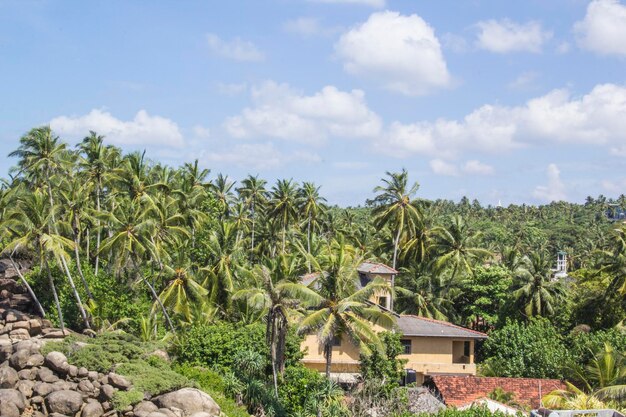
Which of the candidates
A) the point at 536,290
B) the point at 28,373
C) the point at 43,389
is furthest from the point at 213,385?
the point at 536,290

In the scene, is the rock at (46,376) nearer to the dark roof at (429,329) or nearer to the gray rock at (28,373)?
the gray rock at (28,373)

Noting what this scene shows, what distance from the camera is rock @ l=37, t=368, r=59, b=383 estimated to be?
3903 centimetres

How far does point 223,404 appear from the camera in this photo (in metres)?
36.2

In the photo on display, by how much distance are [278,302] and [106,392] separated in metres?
10.9

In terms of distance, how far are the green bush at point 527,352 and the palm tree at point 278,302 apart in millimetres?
18508

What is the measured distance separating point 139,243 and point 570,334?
111 ft

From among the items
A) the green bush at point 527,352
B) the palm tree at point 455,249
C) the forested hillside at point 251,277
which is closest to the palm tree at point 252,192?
the forested hillside at point 251,277

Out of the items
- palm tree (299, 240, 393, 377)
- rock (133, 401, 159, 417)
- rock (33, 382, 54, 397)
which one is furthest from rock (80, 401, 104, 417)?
palm tree (299, 240, 393, 377)

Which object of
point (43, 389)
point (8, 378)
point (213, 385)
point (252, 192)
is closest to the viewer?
point (43, 389)

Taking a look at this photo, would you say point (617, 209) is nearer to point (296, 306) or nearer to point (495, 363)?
point (495, 363)

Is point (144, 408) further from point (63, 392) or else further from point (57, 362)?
point (57, 362)

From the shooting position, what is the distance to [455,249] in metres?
60.5

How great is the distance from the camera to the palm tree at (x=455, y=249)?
6019cm

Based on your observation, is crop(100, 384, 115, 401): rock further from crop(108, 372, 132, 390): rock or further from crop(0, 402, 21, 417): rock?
crop(0, 402, 21, 417): rock
